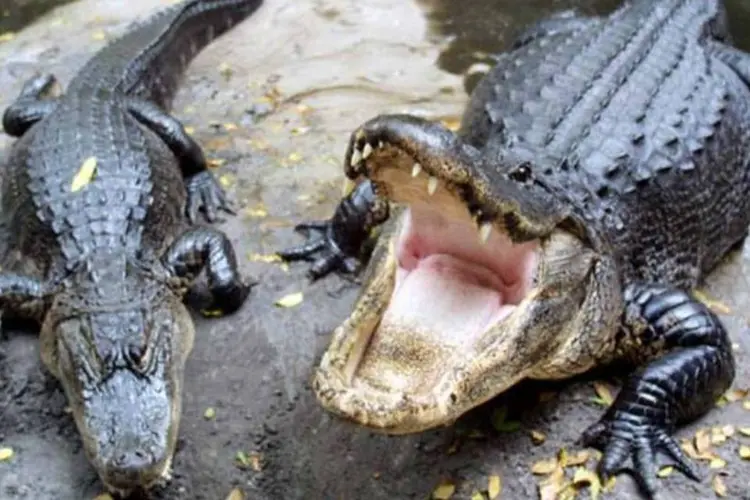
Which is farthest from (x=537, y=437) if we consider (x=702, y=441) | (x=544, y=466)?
(x=702, y=441)

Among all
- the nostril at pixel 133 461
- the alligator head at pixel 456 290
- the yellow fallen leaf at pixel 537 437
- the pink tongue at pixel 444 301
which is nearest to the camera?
the alligator head at pixel 456 290

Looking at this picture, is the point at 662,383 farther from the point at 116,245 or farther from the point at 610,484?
the point at 116,245

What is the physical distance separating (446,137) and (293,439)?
4.40 feet

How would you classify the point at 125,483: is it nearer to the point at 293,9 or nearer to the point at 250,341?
the point at 250,341

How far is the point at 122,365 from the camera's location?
376 centimetres

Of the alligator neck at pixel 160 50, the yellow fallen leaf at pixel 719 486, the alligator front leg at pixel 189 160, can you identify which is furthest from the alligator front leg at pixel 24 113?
the yellow fallen leaf at pixel 719 486

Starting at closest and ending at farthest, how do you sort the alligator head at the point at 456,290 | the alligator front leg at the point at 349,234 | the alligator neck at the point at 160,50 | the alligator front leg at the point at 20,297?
Result: the alligator head at the point at 456,290, the alligator front leg at the point at 20,297, the alligator front leg at the point at 349,234, the alligator neck at the point at 160,50

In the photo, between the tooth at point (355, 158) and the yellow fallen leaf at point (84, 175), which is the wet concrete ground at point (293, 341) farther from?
the tooth at point (355, 158)

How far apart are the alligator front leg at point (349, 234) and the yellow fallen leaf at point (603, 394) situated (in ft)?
4.08

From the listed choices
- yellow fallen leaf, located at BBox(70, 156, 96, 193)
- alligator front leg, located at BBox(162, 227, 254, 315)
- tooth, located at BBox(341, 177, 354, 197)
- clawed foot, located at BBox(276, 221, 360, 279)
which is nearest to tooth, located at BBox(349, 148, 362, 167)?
tooth, located at BBox(341, 177, 354, 197)

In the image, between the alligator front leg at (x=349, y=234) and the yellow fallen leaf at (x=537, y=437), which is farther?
the alligator front leg at (x=349, y=234)

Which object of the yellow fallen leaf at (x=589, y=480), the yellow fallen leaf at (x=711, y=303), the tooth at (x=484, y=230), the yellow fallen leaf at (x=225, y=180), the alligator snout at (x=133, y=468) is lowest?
the yellow fallen leaf at (x=711, y=303)

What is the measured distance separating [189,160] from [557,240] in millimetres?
2433

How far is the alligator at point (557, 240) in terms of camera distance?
328 centimetres
